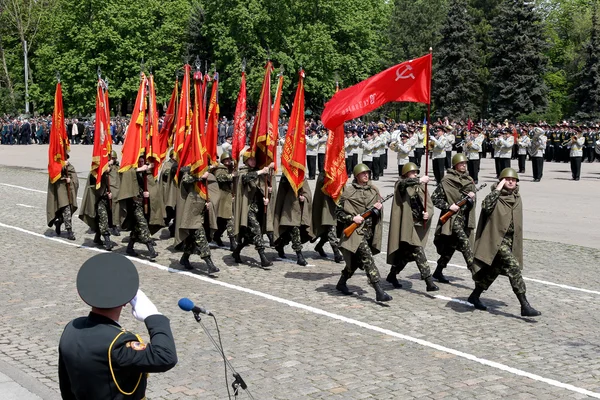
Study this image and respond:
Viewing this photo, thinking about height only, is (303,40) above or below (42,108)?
above

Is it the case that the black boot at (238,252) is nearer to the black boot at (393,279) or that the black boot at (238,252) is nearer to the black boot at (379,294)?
the black boot at (393,279)

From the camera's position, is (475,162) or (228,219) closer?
(228,219)

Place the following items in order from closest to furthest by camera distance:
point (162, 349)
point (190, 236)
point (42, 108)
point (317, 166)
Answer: point (162, 349), point (190, 236), point (317, 166), point (42, 108)

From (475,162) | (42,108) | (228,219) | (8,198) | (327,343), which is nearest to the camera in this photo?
(327,343)

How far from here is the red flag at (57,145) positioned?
16938mm

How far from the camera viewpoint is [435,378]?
830 centimetres

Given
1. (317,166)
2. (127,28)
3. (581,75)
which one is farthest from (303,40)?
(317,166)

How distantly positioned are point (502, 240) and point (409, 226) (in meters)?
1.57

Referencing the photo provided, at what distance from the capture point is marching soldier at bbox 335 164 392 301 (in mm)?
11422

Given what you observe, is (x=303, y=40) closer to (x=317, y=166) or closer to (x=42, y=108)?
(x=42, y=108)

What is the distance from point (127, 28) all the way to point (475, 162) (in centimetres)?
4028

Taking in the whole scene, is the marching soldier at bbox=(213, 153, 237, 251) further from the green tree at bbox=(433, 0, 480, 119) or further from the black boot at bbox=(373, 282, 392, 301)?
the green tree at bbox=(433, 0, 480, 119)

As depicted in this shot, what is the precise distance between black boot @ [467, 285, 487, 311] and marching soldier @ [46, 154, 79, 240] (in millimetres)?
8658

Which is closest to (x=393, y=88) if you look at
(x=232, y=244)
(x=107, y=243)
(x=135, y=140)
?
(x=232, y=244)
